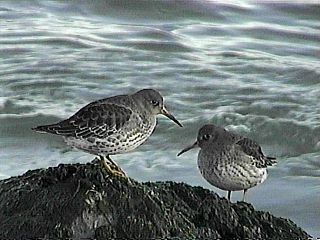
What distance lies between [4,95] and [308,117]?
3.35 m

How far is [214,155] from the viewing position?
23.2 ft

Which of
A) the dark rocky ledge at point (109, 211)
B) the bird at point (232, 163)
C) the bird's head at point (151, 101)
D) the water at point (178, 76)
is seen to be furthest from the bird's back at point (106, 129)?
the water at point (178, 76)

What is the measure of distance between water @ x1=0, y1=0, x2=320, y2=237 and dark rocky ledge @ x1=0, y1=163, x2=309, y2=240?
1.95 metres

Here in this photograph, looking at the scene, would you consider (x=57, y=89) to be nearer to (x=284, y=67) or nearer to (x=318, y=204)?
(x=284, y=67)

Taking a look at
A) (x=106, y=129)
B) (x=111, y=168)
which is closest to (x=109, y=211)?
(x=111, y=168)

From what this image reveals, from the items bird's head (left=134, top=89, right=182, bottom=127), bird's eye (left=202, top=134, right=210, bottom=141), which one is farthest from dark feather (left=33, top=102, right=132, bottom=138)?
bird's eye (left=202, top=134, right=210, bottom=141)

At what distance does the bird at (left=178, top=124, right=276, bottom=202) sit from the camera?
6969mm

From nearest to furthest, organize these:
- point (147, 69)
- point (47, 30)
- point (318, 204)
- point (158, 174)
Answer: point (318, 204)
point (158, 174)
point (147, 69)
point (47, 30)

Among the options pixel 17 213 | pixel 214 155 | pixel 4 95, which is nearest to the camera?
pixel 17 213

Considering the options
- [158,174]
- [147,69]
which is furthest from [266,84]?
[158,174]

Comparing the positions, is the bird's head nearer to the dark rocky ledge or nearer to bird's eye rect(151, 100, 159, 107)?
bird's eye rect(151, 100, 159, 107)

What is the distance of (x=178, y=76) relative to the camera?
39.6 ft

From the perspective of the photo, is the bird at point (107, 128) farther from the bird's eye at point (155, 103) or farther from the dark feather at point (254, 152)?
the dark feather at point (254, 152)

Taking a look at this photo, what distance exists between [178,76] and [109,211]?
6.66m
